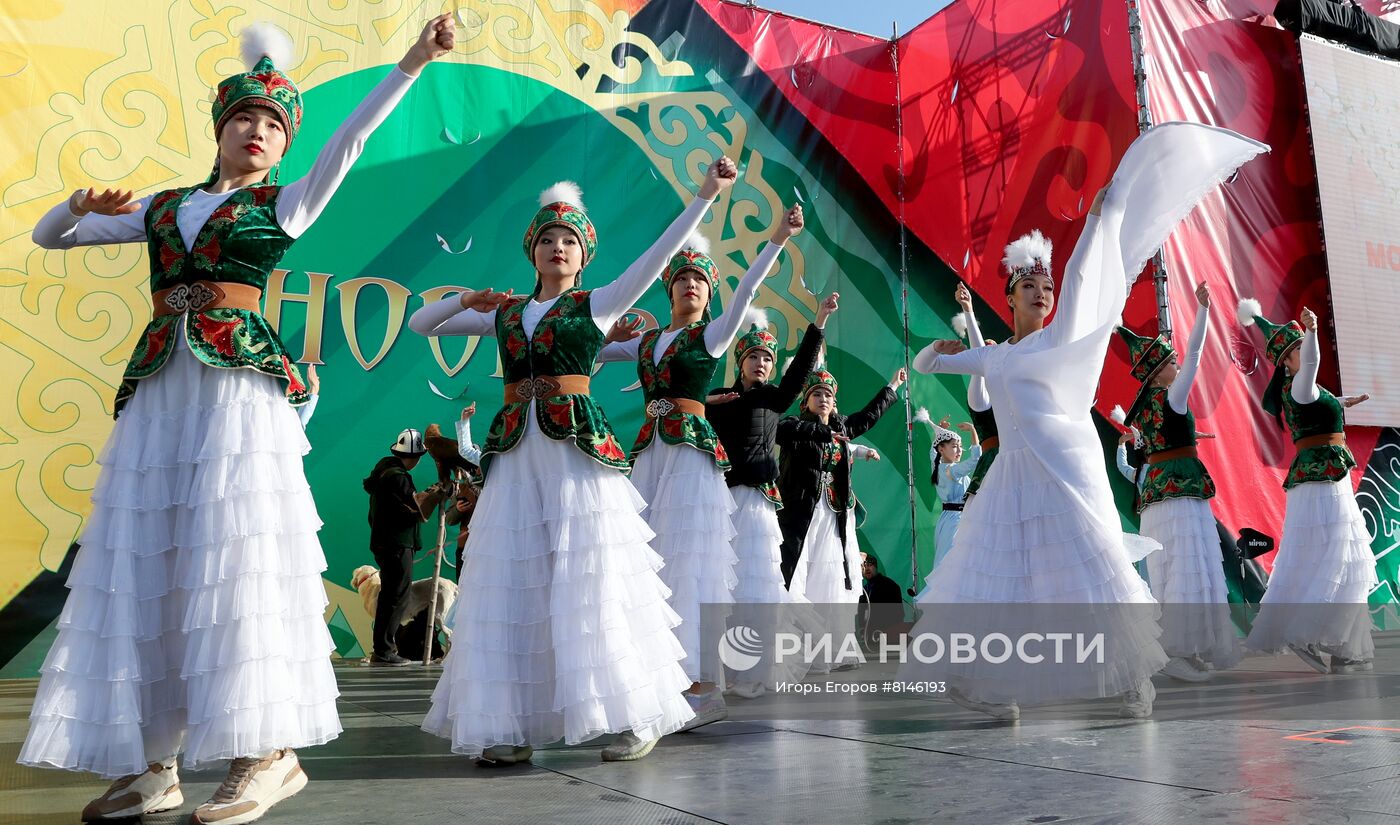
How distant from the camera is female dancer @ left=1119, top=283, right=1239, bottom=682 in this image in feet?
19.0

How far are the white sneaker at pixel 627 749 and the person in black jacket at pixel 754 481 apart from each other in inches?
71.7

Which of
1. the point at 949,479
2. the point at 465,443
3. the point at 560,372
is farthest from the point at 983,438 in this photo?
the point at 560,372

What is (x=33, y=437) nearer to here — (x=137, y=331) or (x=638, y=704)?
(x=137, y=331)

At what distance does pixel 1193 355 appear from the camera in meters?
5.39

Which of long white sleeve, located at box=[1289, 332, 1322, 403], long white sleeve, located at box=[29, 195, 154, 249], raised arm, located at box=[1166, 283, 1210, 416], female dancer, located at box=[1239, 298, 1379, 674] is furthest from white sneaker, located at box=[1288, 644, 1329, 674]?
long white sleeve, located at box=[29, 195, 154, 249]

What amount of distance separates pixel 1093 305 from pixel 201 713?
340 centimetres

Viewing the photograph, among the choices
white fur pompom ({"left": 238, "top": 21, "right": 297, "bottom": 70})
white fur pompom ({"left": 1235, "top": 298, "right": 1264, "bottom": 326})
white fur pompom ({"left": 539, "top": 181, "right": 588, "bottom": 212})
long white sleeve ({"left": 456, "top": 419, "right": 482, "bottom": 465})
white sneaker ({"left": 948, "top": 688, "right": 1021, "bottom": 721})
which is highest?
white fur pompom ({"left": 1235, "top": 298, "right": 1264, "bottom": 326})

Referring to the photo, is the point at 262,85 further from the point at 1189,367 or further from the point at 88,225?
the point at 1189,367

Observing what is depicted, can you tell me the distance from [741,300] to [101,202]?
216cm

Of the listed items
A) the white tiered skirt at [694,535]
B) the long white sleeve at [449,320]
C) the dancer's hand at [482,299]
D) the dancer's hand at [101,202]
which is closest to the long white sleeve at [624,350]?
the white tiered skirt at [694,535]

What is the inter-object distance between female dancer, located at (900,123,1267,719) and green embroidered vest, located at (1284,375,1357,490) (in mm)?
2923

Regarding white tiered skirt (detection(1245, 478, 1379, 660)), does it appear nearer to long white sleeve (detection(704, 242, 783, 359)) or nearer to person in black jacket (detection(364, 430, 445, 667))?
long white sleeve (detection(704, 242, 783, 359))

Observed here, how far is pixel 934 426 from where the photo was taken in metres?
10.5

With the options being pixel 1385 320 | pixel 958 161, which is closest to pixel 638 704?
pixel 958 161
